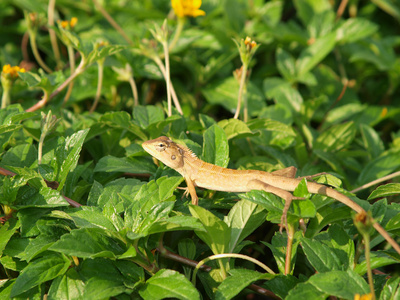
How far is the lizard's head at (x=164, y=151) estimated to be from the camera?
3027 millimetres

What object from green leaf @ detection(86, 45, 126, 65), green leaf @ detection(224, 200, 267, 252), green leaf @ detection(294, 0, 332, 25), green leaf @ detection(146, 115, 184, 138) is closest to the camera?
green leaf @ detection(224, 200, 267, 252)

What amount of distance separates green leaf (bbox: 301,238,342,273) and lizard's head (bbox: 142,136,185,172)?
44.2 inches

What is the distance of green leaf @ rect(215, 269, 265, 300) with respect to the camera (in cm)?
→ 217

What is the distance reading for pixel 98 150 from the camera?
11.5 feet

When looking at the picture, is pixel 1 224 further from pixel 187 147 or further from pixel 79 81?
pixel 79 81

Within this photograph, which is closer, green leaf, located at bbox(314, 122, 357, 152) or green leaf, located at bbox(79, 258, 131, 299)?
green leaf, located at bbox(79, 258, 131, 299)

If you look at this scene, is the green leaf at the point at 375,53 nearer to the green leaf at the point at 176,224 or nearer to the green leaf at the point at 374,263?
the green leaf at the point at 374,263

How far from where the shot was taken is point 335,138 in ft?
12.3

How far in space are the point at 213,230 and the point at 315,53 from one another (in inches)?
128

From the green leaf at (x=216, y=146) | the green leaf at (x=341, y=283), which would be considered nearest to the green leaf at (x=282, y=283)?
the green leaf at (x=341, y=283)

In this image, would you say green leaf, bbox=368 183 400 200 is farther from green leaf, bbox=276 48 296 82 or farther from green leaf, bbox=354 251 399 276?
green leaf, bbox=276 48 296 82

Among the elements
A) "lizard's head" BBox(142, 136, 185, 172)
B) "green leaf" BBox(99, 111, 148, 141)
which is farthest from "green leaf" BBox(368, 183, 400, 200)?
"green leaf" BBox(99, 111, 148, 141)

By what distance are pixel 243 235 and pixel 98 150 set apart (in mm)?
1528

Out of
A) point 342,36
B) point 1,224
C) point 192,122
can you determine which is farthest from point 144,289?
point 342,36
